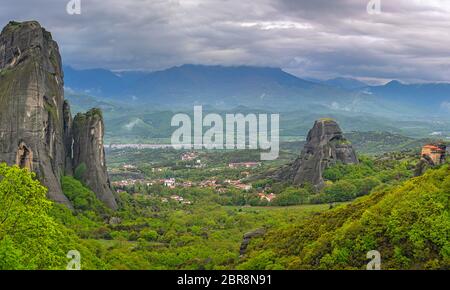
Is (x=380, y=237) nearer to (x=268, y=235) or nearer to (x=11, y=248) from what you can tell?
(x=268, y=235)

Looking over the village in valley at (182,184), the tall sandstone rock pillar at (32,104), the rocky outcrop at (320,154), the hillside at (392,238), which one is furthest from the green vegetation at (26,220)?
the rocky outcrop at (320,154)

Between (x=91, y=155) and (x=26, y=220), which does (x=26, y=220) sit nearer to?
(x=26, y=220)

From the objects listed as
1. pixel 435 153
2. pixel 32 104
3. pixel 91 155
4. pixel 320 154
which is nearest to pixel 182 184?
pixel 320 154

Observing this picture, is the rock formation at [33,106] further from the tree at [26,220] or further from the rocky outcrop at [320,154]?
the tree at [26,220]

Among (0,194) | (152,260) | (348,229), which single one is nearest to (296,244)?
(348,229)

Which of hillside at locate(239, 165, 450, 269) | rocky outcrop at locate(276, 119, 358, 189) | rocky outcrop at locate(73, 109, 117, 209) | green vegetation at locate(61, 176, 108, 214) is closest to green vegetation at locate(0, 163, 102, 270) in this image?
hillside at locate(239, 165, 450, 269)

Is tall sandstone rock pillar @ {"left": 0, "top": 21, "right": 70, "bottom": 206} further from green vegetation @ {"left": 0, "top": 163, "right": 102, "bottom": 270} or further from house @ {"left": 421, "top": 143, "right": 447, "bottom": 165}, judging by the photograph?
green vegetation @ {"left": 0, "top": 163, "right": 102, "bottom": 270}

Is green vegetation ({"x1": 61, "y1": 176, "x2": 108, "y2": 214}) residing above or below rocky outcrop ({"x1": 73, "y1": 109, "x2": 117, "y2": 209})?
below
